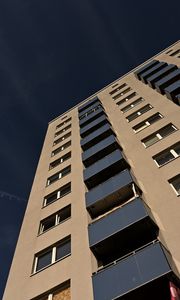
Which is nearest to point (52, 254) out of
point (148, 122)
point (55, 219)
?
point (55, 219)

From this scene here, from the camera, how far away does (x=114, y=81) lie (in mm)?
42188

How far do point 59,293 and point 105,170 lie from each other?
27.8 ft

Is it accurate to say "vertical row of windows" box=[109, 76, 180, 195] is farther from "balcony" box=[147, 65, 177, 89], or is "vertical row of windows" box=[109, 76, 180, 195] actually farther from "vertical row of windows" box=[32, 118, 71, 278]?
"vertical row of windows" box=[32, 118, 71, 278]

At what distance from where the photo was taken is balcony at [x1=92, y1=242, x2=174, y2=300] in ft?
35.4

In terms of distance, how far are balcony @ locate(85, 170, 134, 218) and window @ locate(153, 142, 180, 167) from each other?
2.22 m

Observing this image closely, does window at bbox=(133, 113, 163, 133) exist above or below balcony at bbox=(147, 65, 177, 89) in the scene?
below

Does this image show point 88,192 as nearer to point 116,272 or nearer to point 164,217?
point 164,217

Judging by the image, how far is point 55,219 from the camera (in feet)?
61.4

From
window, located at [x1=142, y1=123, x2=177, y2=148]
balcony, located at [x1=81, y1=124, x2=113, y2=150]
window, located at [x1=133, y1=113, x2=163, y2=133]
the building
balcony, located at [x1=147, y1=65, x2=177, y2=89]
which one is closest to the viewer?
the building

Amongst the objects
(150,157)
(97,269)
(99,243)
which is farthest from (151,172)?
(97,269)

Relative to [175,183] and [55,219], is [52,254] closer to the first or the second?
[55,219]

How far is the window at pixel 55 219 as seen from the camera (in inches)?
724

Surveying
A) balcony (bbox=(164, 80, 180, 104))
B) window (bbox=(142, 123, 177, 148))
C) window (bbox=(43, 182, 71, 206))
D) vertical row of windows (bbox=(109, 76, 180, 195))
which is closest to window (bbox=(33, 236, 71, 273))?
window (bbox=(43, 182, 71, 206))

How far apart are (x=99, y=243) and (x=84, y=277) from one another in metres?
1.73
